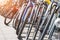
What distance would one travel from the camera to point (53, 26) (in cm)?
332

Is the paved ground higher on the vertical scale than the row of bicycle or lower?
lower

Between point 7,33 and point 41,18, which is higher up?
point 41,18

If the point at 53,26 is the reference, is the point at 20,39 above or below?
A: below

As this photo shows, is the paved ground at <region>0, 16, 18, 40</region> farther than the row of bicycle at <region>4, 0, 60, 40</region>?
Yes

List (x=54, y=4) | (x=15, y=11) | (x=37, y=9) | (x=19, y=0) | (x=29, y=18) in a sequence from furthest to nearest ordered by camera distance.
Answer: (x=19, y=0), (x=15, y=11), (x=29, y=18), (x=37, y=9), (x=54, y=4)

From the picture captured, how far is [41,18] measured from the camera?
3748mm

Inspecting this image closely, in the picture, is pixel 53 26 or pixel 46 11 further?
pixel 46 11

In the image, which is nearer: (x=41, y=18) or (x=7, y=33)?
(x=41, y=18)

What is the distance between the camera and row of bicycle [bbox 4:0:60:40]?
3.27 meters

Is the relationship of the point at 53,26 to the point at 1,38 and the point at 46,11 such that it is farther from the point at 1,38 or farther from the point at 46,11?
the point at 1,38

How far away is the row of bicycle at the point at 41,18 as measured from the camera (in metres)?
3.27

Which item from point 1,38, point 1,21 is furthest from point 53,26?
point 1,21

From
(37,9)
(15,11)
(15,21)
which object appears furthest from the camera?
(15,11)

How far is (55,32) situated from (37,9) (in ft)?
2.24
